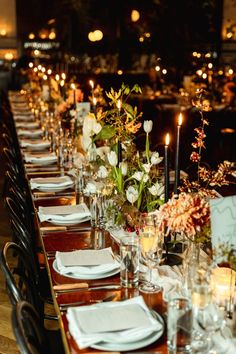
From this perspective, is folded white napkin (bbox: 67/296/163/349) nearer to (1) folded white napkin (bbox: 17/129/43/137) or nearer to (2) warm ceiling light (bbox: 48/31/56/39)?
(1) folded white napkin (bbox: 17/129/43/137)

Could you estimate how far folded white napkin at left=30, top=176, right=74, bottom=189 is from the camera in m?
3.80

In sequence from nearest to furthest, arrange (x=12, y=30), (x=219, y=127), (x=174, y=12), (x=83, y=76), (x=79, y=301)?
1. (x=79, y=301)
2. (x=219, y=127)
3. (x=83, y=76)
4. (x=174, y=12)
5. (x=12, y=30)

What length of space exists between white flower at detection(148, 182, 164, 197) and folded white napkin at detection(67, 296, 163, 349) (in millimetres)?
839

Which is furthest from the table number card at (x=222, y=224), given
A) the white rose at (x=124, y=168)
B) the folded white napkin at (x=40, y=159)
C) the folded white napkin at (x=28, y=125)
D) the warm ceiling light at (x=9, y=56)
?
the warm ceiling light at (x=9, y=56)

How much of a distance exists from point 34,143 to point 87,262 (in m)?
3.43

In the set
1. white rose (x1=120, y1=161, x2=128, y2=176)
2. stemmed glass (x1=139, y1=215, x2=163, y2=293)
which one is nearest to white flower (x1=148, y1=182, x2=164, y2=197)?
white rose (x1=120, y1=161, x2=128, y2=176)

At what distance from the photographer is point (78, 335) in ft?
5.61

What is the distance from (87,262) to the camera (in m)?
2.38

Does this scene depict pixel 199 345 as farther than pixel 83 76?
No

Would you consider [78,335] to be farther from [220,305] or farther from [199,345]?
[220,305]

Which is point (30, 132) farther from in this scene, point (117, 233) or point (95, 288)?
point (95, 288)

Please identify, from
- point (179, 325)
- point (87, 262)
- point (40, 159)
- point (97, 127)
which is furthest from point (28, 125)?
point (179, 325)

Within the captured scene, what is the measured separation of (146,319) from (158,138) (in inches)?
285

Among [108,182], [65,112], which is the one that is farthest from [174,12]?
[108,182]
